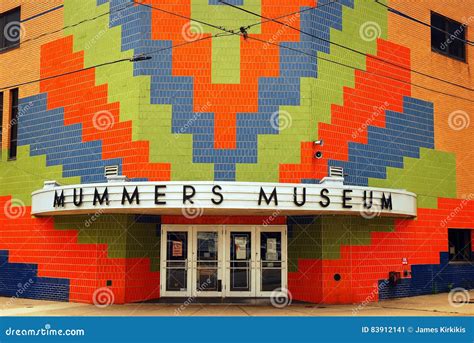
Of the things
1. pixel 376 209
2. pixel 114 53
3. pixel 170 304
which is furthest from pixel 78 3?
pixel 376 209

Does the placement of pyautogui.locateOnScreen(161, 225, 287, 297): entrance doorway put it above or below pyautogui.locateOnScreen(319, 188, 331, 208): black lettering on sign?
below

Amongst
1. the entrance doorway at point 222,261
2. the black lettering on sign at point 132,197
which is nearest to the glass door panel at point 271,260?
the entrance doorway at point 222,261

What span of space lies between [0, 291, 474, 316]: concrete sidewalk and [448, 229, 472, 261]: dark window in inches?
207

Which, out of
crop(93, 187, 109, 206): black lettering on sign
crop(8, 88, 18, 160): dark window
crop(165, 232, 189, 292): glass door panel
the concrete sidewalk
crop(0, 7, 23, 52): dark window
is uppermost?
crop(0, 7, 23, 52): dark window

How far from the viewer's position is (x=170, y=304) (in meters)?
19.2

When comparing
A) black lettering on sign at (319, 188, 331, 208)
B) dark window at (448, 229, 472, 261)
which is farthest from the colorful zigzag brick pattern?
dark window at (448, 229, 472, 261)

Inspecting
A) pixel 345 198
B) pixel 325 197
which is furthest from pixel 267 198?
pixel 345 198

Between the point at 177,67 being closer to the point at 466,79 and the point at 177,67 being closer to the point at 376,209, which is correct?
the point at 376,209

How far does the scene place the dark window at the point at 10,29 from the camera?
24600 mm

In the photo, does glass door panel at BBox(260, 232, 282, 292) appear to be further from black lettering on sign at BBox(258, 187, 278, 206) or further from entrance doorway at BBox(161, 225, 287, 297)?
black lettering on sign at BBox(258, 187, 278, 206)

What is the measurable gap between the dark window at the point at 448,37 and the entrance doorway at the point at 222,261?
11.1m

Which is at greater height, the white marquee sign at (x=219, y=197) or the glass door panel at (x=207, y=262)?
the white marquee sign at (x=219, y=197)

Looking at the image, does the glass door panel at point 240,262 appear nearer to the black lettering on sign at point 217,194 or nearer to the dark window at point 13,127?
the black lettering on sign at point 217,194

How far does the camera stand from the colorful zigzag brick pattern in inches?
758
